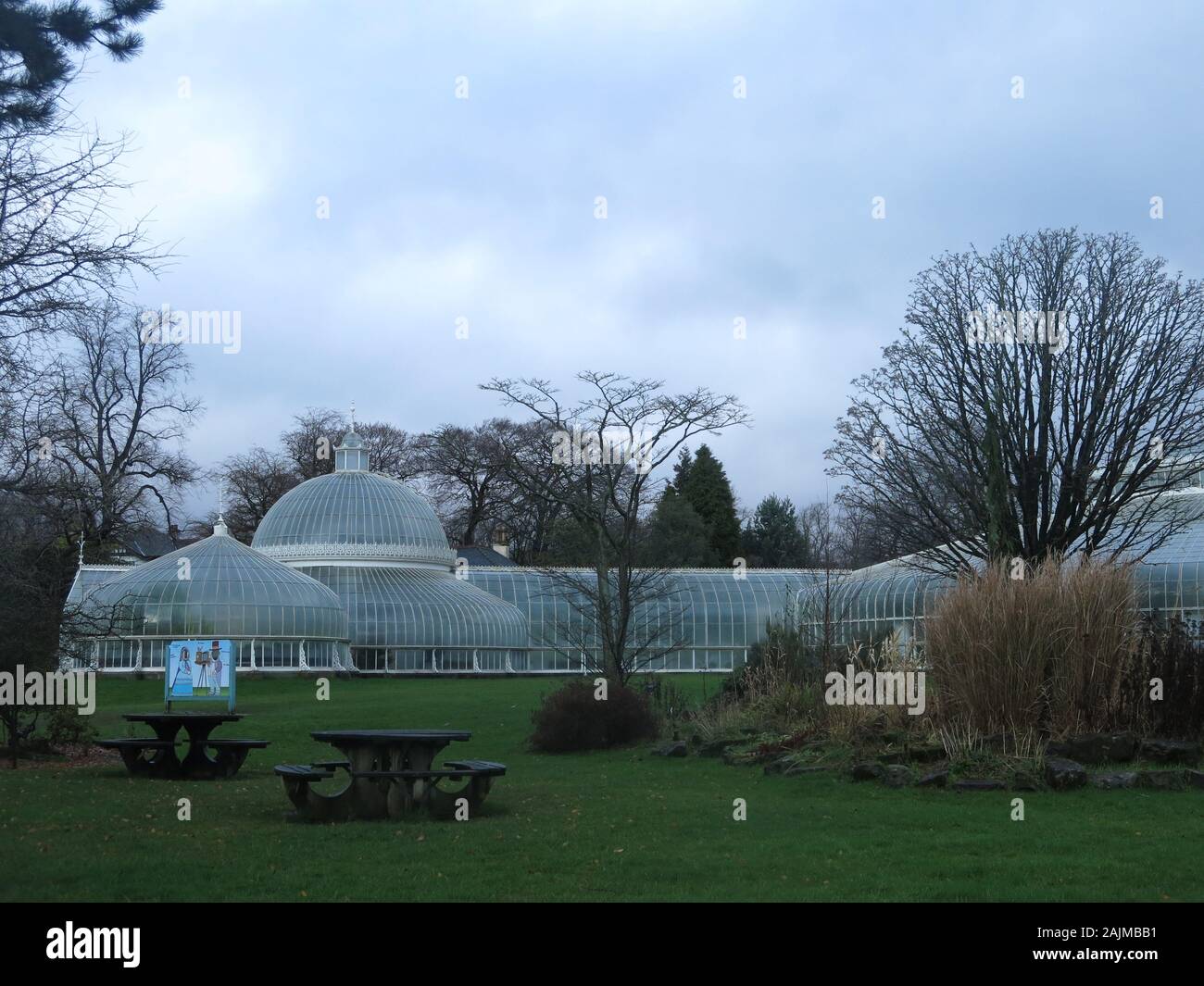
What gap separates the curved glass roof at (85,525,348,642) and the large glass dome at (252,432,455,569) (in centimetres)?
529

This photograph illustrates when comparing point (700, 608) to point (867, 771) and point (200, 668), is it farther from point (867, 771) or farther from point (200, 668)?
point (867, 771)

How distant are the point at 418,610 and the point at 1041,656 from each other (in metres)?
32.6

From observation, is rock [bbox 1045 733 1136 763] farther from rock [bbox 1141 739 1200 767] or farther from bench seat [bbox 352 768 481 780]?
bench seat [bbox 352 768 481 780]

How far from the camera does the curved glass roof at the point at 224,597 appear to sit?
3906cm

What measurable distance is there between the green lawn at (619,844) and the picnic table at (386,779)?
319 millimetres

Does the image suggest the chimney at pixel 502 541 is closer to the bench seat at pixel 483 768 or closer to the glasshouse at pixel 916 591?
the glasshouse at pixel 916 591

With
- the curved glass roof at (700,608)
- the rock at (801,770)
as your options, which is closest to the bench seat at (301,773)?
the rock at (801,770)

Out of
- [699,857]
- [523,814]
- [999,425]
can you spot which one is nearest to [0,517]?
[523,814]

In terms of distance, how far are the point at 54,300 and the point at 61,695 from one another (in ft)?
29.8

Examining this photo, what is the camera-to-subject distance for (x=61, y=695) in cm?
1825

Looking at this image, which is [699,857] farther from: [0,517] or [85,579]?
[85,579]

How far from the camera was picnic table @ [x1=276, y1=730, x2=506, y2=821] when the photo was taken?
37.7 ft

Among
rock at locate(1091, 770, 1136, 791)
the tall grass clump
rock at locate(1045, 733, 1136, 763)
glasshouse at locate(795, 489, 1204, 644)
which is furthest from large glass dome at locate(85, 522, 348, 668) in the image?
rock at locate(1091, 770, 1136, 791)

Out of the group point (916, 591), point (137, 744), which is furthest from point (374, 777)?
point (916, 591)
